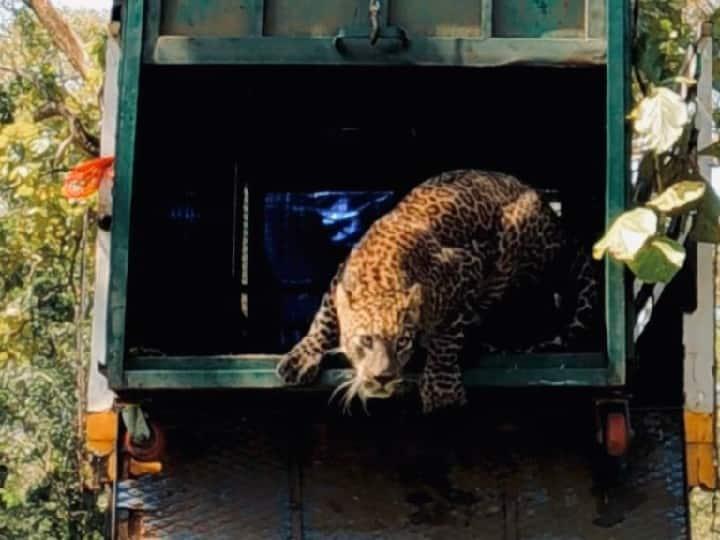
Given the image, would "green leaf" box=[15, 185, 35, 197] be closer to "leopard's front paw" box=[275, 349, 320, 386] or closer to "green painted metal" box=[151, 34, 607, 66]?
"green painted metal" box=[151, 34, 607, 66]

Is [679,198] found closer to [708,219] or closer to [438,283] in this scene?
[708,219]

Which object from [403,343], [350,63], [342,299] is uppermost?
[350,63]

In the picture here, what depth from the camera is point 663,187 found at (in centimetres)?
526

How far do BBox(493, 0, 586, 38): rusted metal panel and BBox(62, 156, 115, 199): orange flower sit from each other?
56.3 inches

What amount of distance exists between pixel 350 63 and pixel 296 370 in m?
1.00

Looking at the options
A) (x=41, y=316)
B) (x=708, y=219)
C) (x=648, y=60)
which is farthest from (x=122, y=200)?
(x=41, y=316)

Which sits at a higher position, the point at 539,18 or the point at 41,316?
the point at 539,18

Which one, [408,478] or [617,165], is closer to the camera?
[617,165]

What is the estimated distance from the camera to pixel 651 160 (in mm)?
5297

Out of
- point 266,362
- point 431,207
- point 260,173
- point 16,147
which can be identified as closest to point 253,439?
point 266,362

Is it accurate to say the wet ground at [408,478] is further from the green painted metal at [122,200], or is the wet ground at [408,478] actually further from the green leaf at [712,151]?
the green leaf at [712,151]

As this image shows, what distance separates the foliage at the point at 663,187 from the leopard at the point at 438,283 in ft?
1.63

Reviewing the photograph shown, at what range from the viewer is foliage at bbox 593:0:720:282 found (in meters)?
4.77

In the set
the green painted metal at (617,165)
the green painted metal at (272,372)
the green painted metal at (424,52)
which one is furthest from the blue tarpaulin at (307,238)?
the green painted metal at (617,165)
